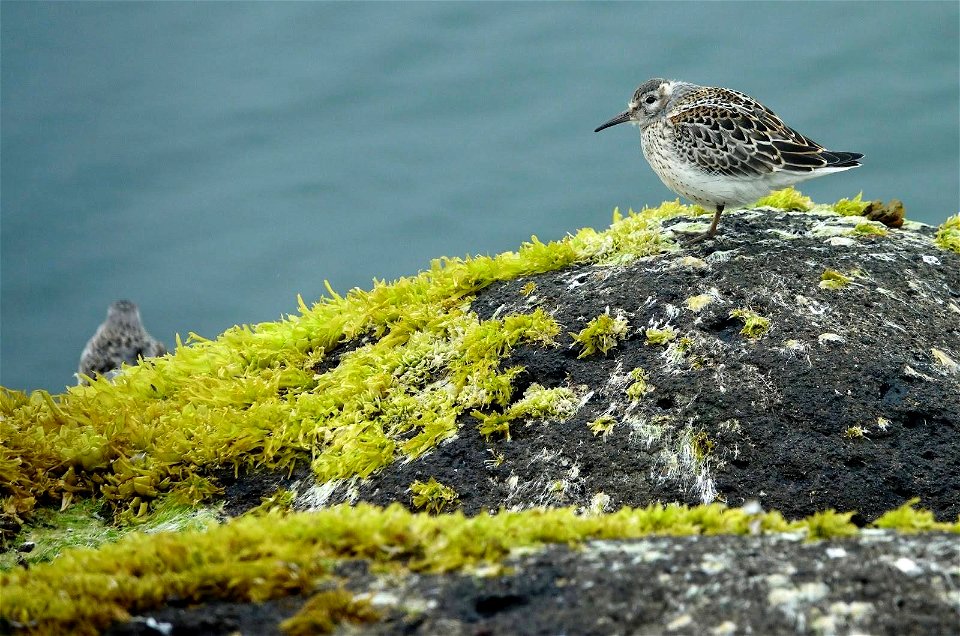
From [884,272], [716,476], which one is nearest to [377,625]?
[716,476]

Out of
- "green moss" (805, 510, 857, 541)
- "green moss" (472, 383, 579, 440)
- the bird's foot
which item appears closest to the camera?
"green moss" (805, 510, 857, 541)

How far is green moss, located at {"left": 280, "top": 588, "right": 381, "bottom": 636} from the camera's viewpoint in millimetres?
3260

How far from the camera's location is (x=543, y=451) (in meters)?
5.74

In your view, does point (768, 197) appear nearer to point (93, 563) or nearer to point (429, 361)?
point (429, 361)

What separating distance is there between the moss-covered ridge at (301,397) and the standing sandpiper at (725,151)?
0.90 meters

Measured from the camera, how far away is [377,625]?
129 inches

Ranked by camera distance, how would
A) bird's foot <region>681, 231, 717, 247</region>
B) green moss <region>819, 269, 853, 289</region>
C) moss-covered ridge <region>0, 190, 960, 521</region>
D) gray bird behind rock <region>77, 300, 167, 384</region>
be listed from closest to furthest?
moss-covered ridge <region>0, 190, 960, 521</region> < green moss <region>819, 269, 853, 289</region> < bird's foot <region>681, 231, 717, 247</region> < gray bird behind rock <region>77, 300, 167, 384</region>

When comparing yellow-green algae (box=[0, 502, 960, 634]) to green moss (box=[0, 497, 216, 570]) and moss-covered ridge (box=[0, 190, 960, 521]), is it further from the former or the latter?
moss-covered ridge (box=[0, 190, 960, 521])

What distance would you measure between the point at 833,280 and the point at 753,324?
31.4 inches

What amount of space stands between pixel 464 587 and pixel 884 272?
182 inches

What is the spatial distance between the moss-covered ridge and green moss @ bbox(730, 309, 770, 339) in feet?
3.55

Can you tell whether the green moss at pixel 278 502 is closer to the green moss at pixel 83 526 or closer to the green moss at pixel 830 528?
the green moss at pixel 83 526

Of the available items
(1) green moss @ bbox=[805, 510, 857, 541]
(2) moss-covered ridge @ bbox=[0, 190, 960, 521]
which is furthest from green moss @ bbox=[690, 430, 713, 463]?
(1) green moss @ bbox=[805, 510, 857, 541]

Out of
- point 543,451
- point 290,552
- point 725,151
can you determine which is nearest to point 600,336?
point 543,451
